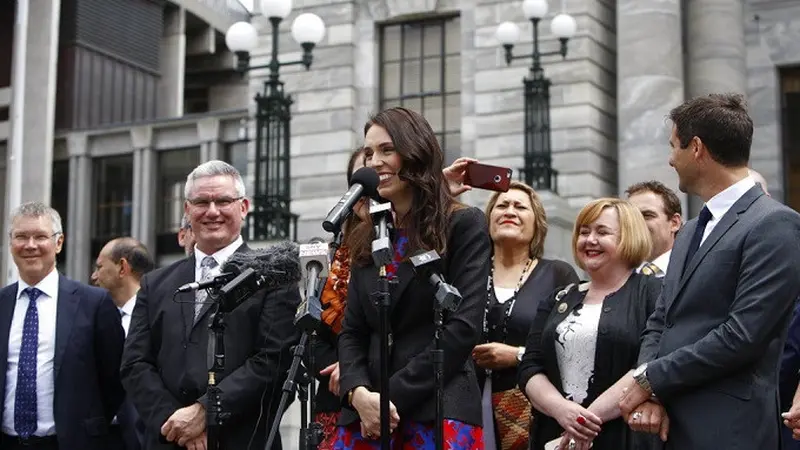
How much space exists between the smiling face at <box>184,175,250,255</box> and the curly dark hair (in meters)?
1.32

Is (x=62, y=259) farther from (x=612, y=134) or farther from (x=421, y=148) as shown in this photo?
(x=421, y=148)

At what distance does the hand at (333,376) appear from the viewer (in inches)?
263

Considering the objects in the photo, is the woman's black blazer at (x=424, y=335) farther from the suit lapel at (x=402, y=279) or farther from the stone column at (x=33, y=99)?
the stone column at (x=33, y=99)

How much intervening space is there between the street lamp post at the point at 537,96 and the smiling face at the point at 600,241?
49.5 ft

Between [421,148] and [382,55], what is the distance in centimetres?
2022

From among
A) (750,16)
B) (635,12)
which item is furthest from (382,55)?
(750,16)

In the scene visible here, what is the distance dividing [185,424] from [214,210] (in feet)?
4.08

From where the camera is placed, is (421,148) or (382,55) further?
(382,55)

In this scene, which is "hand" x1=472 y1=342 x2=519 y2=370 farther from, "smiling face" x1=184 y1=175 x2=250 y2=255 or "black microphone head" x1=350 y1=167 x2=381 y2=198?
"black microphone head" x1=350 y1=167 x2=381 y2=198

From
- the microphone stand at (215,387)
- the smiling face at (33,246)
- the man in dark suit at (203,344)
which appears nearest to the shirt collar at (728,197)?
the microphone stand at (215,387)

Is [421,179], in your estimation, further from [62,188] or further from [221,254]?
[62,188]

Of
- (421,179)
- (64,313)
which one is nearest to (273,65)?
(64,313)

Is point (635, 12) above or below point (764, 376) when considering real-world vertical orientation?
above

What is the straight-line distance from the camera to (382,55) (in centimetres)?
2630
